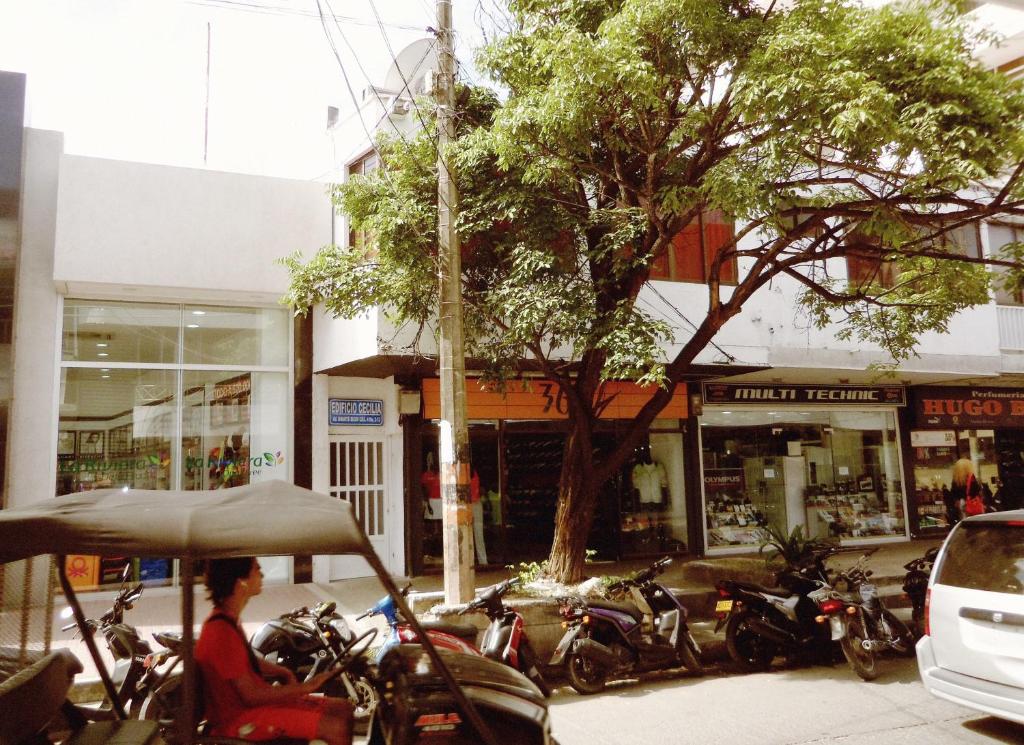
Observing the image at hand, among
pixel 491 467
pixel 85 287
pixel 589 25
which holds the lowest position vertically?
pixel 491 467

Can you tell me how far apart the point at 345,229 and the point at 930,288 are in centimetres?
869

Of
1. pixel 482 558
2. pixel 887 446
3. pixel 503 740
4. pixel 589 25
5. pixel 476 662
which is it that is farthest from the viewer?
pixel 887 446

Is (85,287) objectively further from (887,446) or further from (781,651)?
(887,446)

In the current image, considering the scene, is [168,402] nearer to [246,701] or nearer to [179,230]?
[179,230]

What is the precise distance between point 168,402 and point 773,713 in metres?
9.63

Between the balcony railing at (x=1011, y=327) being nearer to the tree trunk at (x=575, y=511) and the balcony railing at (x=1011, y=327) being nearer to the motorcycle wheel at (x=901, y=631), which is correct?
Result: the motorcycle wheel at (x=901, y=631)

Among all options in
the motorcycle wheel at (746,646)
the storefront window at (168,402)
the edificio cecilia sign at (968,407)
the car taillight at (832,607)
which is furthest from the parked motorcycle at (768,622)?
the edificio cecilia sign at (968,407)

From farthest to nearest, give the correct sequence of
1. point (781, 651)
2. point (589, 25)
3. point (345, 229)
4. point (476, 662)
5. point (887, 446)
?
point (887, 446) → point (345, 229) → point (589, 25) → point (781, 651) → point (476, 662)

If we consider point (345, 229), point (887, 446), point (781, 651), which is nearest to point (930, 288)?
point (781, 651)

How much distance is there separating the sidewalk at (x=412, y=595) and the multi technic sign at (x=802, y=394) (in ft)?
11.0

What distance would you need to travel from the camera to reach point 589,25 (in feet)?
28.0

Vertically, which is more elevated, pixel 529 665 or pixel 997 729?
pixel 529 665

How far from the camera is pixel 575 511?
9.19 metres

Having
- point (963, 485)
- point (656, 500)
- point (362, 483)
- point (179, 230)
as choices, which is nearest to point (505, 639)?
point (362, 483)
